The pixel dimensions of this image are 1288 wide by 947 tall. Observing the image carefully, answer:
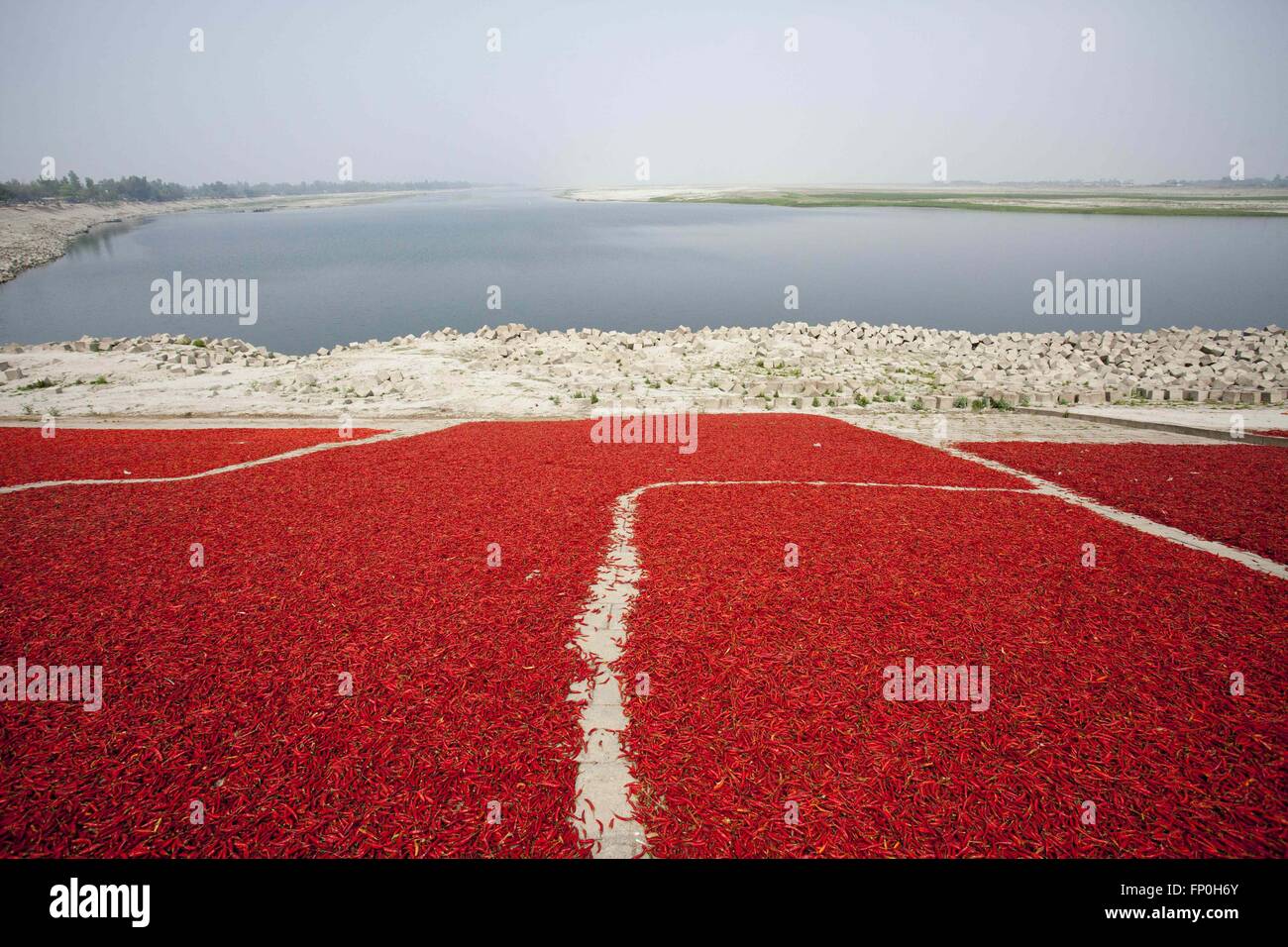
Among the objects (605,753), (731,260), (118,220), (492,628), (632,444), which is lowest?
(605,753)

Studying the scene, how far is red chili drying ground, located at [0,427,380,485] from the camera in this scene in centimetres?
1473

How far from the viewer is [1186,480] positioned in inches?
545

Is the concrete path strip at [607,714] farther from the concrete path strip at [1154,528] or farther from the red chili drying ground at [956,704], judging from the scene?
the concrete path strip at [1154,528]

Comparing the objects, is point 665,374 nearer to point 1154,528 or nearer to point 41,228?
point 1154,528

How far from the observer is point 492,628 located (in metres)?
7.86

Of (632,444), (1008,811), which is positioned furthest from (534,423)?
(1008,811)

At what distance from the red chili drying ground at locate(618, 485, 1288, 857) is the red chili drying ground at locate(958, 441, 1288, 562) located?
6.75ft

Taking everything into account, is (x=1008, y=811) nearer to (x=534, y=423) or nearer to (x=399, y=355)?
(x=534, y=423)

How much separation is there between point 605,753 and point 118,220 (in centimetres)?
22809
